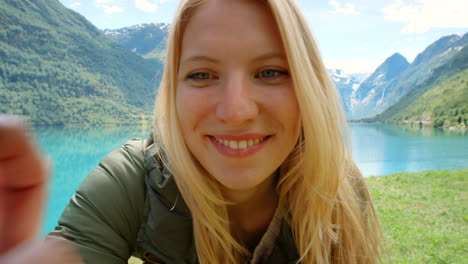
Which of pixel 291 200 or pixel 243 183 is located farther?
pixel 291 200

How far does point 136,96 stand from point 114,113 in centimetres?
2005

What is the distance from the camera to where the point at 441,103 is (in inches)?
3701

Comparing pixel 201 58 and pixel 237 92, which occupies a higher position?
pixel 201 58

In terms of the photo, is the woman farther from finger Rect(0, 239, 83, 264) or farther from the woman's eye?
finger Rect(0, 239, 83, 264)

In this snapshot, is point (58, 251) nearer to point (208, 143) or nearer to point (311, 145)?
point (208, 143)

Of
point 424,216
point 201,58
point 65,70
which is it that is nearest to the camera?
point 201,58

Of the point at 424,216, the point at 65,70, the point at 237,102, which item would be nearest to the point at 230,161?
the point at 237,102

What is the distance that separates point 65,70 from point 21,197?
126333 millimetres

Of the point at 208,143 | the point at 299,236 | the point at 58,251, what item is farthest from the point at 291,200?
the point at 58,251

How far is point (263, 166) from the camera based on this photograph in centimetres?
186

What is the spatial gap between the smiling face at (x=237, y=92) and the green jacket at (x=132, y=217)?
0.35m

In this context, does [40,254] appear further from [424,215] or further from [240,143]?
[424,215]

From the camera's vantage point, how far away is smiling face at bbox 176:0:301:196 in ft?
5.59

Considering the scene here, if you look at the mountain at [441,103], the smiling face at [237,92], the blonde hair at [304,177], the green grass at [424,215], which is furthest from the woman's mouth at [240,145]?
the mountain at [441,103]
